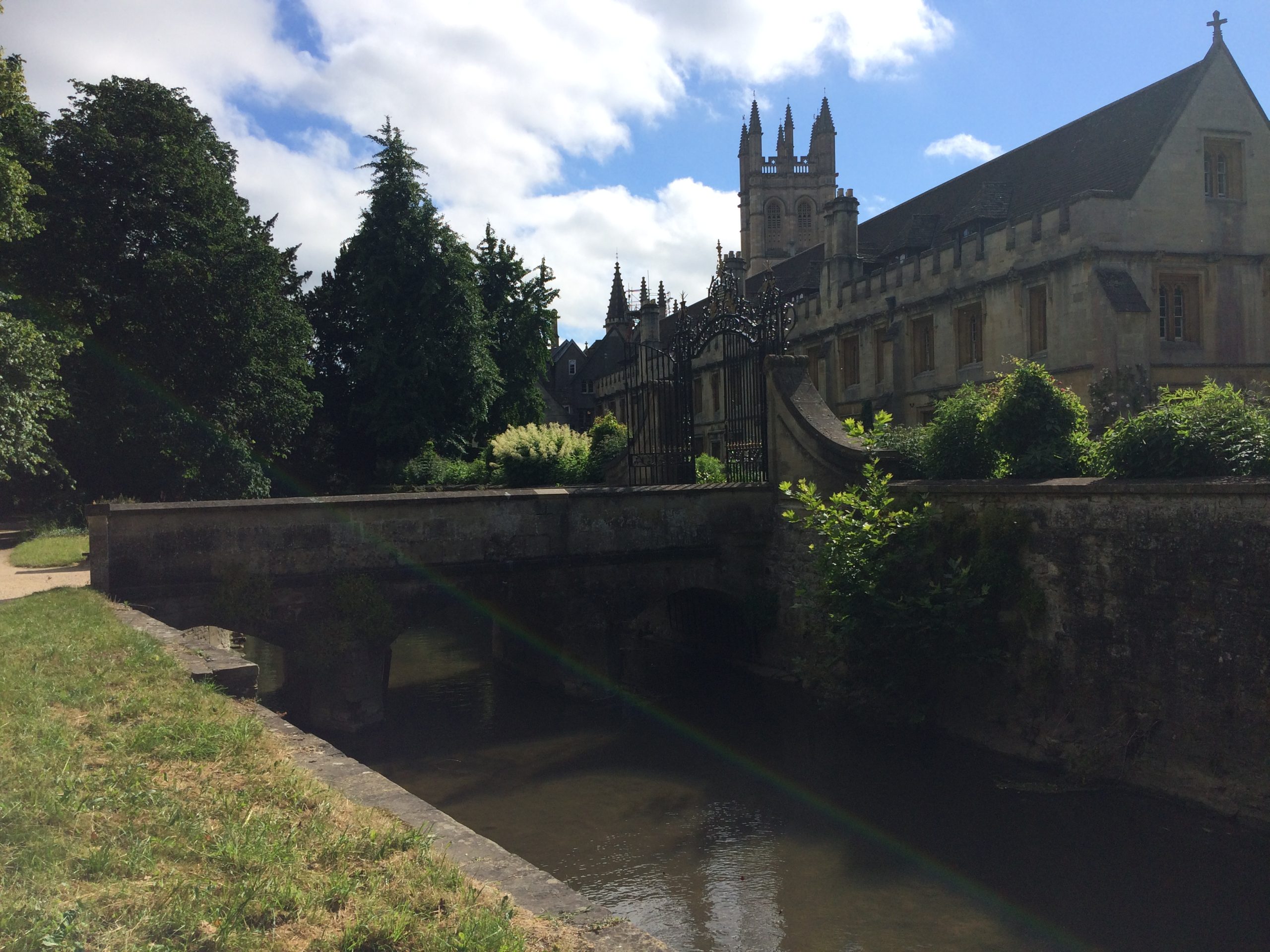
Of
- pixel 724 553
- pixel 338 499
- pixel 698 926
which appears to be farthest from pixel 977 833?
pixel 338 499

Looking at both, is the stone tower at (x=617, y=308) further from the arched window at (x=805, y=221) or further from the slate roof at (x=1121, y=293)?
the slate roof at (x=1121, y=293)

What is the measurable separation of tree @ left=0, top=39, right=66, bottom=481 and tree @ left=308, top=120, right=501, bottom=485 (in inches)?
491

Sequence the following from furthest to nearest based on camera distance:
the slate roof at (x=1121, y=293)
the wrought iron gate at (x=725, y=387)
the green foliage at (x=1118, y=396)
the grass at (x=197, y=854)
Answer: the slate roof at (x=1121, y=293)
the wrought iron gate at (x=725, y=387)
the green foliage at (x=1118, y=396)
the grass at (x=197, y=854)

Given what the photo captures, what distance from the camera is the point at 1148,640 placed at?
30.6 feet

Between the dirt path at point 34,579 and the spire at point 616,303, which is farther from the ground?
the spire at point 616,303

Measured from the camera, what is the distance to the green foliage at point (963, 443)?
11.9 m

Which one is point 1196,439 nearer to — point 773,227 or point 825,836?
point 825,836

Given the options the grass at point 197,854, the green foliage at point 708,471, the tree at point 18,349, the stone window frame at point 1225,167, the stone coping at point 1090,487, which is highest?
the stone window frame at point 1225,167

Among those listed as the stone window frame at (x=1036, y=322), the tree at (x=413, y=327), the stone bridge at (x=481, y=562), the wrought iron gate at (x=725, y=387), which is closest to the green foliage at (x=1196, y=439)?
the stone bridge at (x=481, y=562)

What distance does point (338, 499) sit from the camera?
1242 cm

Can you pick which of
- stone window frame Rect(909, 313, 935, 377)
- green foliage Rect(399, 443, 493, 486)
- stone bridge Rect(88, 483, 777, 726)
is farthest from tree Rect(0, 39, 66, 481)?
stone window frame Rect(909, 313, 935, 377)

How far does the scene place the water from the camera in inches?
292

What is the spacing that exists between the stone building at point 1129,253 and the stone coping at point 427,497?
1050 cm

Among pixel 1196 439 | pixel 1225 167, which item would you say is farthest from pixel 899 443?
pixel 1225 167
